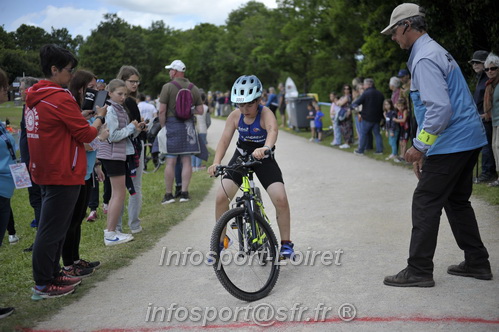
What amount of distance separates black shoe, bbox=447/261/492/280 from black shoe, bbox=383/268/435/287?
16.1 inches

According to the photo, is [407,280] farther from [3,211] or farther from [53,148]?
[3,211]

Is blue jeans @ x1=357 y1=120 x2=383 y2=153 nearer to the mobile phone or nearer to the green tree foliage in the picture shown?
the green tree foliage

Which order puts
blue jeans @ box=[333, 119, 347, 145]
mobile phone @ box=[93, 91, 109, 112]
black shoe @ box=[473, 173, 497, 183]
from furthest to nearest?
blue jeans @ box=[333, 119, 347, 145] < black shoe @ box=[473, 173, 497, 183] < mobile phone @ box=[93, 91, 109, 112]

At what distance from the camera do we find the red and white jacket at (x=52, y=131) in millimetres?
4816

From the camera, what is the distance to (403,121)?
13.3 metres

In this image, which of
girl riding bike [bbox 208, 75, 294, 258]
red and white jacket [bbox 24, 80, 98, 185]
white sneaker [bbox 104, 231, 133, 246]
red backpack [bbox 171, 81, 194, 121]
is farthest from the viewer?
red backpack [bbox 171, 81, 194, 121]

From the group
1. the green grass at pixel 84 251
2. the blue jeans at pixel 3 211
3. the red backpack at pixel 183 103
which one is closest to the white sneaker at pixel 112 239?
the green grass at pixel 84 251

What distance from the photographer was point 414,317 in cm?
425

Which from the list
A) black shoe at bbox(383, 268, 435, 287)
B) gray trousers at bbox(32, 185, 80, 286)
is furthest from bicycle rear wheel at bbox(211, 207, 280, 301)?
gray trousers at bbox(32, 185, 80, 286)

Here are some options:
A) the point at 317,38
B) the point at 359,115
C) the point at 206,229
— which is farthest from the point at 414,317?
the point at 317,38

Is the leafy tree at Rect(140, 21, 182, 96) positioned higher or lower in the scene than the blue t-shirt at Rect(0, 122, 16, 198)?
higher

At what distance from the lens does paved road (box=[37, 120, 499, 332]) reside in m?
4.31

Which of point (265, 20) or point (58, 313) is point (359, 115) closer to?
point (58, 313)

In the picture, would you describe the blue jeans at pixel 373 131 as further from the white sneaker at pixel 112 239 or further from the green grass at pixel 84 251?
the white sneaker at pixel 112 239
